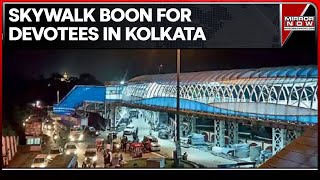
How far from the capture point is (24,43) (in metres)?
3.75

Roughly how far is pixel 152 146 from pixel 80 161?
642 millimetres

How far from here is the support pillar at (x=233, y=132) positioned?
12.5 feet

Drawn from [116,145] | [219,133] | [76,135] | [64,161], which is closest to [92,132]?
[76,135]

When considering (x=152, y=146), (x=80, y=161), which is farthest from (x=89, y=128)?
(x=152, y=146)

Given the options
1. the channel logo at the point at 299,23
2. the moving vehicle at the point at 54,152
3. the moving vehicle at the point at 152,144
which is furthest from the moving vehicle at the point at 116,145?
the channel logo at the point at 299,23

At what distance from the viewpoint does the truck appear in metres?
3.79

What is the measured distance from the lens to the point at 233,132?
12.5 ft

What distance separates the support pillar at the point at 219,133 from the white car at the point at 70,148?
4.02ft

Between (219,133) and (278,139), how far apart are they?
0.51 metres

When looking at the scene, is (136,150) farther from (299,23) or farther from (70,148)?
(299,23)

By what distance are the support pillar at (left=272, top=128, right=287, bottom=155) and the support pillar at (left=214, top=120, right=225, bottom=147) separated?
433 mm

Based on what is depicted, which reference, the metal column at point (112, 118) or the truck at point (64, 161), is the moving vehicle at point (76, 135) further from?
the metal column at point (112, 118)

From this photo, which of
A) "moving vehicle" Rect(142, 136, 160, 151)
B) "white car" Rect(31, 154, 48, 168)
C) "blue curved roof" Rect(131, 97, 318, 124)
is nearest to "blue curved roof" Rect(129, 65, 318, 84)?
"blue curved roof" Rect(131, 97, 318, 124)
